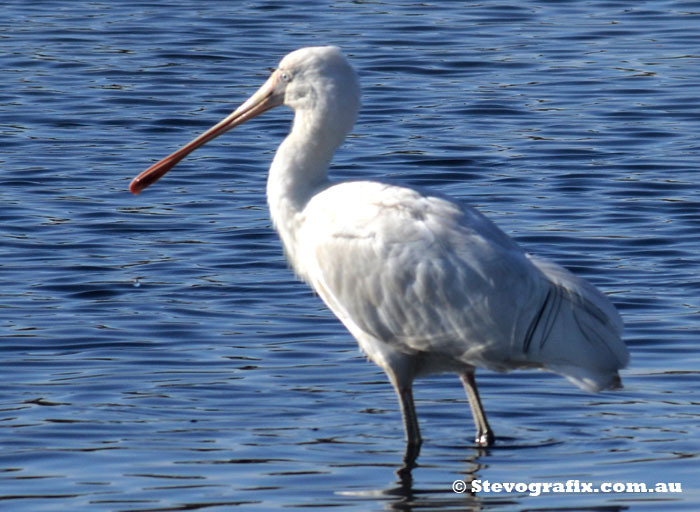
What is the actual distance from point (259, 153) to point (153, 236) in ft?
9.58

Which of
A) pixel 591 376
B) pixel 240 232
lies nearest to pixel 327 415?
pixel 591 376

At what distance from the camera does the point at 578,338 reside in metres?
8.64

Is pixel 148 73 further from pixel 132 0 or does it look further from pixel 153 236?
pixel 153 236

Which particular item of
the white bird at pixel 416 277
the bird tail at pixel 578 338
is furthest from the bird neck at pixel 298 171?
the bird tail at pixel 578 338

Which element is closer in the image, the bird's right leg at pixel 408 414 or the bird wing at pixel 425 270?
the bird wing at pixel 425 270

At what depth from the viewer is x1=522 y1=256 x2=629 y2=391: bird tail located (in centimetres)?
862

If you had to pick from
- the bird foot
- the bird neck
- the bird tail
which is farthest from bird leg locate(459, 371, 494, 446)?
the bird neck

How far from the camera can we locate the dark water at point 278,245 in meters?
8.80

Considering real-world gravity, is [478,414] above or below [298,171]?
below

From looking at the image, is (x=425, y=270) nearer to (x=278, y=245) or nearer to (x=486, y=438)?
(x=486, y=438)

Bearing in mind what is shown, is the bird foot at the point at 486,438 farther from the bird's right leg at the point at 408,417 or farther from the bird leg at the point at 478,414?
the bird's right leg at the point at 408,417

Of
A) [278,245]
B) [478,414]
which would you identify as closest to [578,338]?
[478,414]

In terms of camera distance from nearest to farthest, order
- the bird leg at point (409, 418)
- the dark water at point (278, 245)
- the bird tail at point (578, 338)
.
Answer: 1. the bird tail at point (578, 338)
2. the dark water at point (278, 245)
3. the bird leg at point (409, 418)

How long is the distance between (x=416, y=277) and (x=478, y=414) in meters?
0.80
